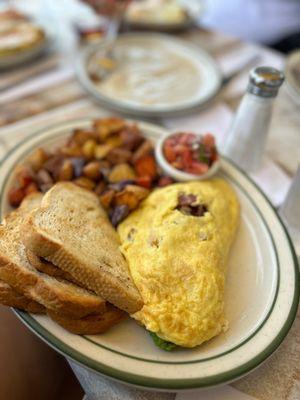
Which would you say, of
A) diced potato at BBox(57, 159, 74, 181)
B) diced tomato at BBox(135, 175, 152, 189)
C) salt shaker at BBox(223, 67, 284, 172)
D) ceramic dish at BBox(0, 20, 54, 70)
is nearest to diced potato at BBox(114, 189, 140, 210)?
diced tomato at BBox(135, 175, 152, 189)

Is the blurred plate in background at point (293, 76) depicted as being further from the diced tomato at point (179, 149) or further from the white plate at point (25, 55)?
the white plate at point (25, 55)

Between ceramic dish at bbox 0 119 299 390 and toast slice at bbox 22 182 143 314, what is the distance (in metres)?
0.12

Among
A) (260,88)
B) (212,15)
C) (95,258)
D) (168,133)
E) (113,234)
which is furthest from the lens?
(212,15)

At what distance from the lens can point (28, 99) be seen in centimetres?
196

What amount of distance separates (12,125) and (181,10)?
1.54 meters

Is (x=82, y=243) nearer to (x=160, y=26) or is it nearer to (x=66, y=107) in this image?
(x=66, y=107)

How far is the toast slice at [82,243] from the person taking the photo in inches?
41.6

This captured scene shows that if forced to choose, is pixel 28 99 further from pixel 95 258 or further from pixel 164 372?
pixel 164 372

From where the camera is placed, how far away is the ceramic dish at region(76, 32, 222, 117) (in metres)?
1.97

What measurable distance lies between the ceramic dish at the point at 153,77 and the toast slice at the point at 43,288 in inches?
40.6

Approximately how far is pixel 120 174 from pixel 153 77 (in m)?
0.92

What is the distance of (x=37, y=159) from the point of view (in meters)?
1.52

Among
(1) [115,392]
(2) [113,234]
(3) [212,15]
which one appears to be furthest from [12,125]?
(3) [212,15]

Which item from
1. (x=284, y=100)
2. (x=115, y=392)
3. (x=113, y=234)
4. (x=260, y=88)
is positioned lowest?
(x=284, y=100)
